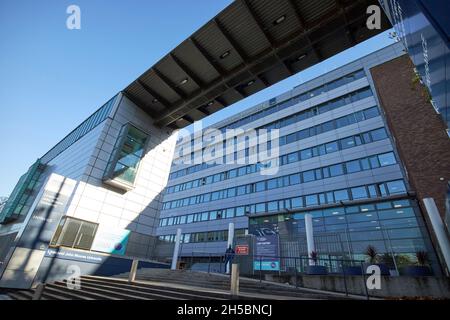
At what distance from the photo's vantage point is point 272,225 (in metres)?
23.6

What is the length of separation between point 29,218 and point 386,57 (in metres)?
35.9

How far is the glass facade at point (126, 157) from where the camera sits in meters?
12.7

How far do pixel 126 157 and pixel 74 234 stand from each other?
15.3 ft

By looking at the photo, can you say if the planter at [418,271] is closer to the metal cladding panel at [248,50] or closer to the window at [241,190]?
the metal cladding panel at [248,50]

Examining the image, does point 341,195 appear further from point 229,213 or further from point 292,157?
point 229,213

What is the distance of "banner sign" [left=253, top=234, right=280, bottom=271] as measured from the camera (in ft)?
49.5

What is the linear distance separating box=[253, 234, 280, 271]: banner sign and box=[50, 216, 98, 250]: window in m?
9.90

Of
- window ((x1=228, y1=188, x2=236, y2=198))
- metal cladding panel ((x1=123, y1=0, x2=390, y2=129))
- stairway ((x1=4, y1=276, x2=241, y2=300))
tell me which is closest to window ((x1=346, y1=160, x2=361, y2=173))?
window ((x1=228, y1=188, x2=236, y2=198))

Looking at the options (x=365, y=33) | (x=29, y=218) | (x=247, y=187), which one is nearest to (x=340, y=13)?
(x=365, y=33)

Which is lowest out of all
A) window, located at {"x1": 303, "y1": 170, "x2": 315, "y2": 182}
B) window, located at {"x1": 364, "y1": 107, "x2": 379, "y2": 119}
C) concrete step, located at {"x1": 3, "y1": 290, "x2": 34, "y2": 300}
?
concrete step, located at {"x1": 3, "y1": 290, "x2": 34, "y2": 300}

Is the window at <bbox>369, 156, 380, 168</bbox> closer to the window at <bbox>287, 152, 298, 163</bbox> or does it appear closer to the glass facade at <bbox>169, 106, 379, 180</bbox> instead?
the glass facade at <bbox>169, 106, 379, 180</bbox>

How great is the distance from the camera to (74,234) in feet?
35.8
